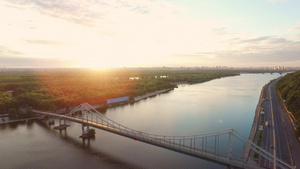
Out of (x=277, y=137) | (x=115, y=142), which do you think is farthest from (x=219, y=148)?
(x=115, y=142)

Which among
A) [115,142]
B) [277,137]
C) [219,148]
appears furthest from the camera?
[115,142]

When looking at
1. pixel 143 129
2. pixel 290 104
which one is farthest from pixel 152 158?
pixel 290 104

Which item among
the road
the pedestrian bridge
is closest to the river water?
the pedestrian bridge

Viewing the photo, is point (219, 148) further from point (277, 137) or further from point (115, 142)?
point (115, 142)

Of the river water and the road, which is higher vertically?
the road

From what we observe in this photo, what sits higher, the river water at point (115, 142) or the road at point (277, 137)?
the road at point (277, 137)

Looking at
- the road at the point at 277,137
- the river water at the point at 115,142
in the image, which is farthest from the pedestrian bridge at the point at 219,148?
the river water at the point at 115,142

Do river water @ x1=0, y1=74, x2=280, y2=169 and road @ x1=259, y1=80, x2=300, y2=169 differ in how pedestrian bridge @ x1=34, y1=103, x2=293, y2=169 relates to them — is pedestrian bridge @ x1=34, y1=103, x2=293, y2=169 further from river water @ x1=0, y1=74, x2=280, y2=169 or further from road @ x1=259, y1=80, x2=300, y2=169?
river water @ x1=0, y1=74, x2=280, y2=169

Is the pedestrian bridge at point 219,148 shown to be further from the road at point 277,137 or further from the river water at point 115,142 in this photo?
the river water at point 115,142

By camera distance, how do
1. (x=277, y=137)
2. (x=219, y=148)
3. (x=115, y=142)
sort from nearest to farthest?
(x=219, y=148), (x=277, y=137), (x=115, y=142)

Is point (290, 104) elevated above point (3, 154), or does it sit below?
above

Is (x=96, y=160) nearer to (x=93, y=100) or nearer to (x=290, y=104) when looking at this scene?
(x=93, y=100)
